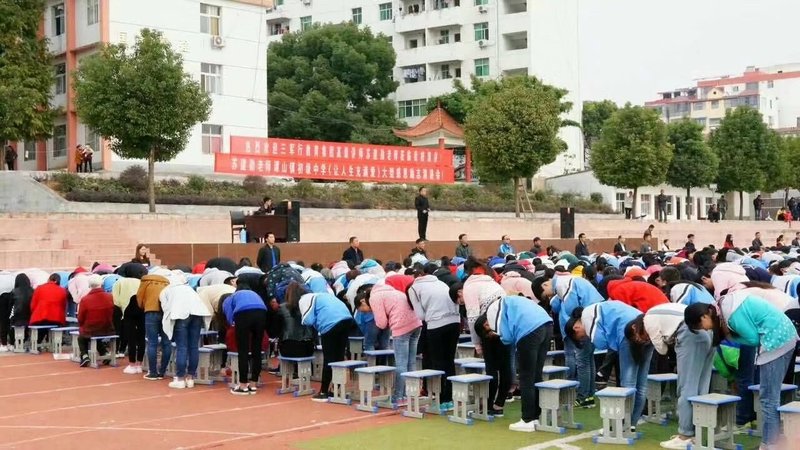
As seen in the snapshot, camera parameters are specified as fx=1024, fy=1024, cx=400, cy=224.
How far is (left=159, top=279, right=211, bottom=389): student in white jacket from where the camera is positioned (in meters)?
12.2

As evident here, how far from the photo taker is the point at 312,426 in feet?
32.7

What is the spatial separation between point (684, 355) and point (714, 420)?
646 mm

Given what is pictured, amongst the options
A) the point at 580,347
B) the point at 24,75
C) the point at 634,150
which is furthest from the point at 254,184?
the point at 580,347

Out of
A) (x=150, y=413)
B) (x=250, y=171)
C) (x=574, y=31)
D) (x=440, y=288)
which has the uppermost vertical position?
(x=574, y=31)

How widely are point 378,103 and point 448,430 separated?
44284 mm

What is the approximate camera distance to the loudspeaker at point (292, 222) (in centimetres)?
2339

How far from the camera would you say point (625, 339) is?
30.7ft

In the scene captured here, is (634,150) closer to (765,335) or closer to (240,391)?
(240,391)

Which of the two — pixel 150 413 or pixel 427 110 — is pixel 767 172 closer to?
pixel 427 110

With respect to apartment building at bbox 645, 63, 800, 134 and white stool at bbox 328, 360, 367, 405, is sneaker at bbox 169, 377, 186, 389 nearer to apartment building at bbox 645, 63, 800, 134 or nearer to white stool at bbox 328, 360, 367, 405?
white stool at bbox 328, 360, 367, 405

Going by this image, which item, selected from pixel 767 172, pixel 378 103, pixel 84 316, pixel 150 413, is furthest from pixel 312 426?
pixel 767 172

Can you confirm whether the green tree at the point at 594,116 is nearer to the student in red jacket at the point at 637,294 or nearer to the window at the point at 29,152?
the window at the point at 29,152

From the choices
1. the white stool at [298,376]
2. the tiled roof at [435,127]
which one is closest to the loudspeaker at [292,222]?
the white stool at [298,376]

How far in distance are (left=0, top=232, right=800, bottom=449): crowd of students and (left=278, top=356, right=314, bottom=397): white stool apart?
129 millimetres
